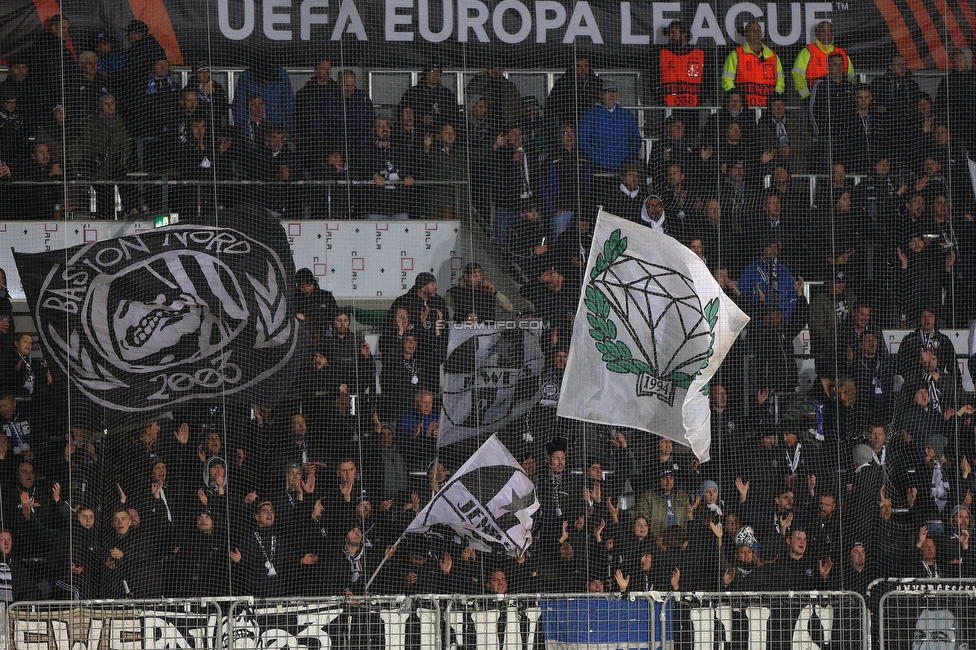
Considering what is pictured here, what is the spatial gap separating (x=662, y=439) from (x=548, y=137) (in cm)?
224

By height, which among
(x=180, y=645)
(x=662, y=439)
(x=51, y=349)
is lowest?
(x=180, y=645)

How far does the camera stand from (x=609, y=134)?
770 centimetres

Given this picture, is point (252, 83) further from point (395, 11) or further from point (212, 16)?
point (395, 11)

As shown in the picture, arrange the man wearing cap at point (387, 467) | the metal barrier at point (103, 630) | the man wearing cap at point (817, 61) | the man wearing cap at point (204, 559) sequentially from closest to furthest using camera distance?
the metal barrier at point (103, 630)
the man wearing cap at point (204, 559)
the man wearing cap at point (387, 467)
the man wearing cap at point (817, 61)

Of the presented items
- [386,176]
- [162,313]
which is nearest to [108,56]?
[162,313]

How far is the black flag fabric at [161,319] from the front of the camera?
739 cm

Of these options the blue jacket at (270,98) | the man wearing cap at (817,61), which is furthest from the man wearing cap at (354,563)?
the man wearing cap at (817,61)

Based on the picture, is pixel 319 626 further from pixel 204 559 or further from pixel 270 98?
pixel 270 98

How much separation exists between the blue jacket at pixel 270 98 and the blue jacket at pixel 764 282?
331cm

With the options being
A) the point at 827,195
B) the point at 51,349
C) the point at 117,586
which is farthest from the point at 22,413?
the point at 827,195

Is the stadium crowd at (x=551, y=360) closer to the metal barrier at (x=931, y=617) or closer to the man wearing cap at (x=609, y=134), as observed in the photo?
the man wearing cap at (x=609, y=134)

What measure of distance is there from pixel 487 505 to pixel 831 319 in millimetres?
2696

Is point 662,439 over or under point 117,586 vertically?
over

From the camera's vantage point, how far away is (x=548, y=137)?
7.67 m
